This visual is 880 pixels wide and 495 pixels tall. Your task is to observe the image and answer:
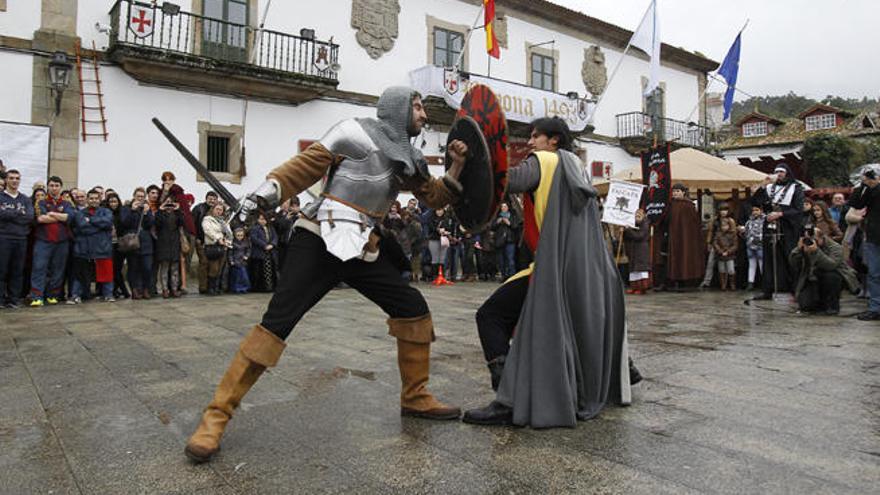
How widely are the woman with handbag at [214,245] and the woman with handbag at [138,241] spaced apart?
793mm

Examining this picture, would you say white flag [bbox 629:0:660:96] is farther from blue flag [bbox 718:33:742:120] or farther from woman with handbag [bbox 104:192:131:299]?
woman with handbag [bbox 104:192:131:299]

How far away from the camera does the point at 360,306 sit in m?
7.91

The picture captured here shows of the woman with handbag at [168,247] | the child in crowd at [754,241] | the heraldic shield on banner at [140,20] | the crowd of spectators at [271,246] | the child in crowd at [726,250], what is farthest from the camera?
the heraldic shield on banner at [140,20]

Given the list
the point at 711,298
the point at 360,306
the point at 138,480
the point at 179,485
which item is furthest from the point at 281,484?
the point at 711,298

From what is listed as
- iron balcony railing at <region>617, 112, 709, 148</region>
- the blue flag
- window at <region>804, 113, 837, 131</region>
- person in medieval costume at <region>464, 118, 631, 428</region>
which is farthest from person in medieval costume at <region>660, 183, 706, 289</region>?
window at <region>804, 113, 837, 131</region>

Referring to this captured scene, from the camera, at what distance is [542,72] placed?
771 inches

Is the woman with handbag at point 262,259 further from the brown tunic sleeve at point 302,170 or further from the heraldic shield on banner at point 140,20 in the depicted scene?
the brown tunic sleeve at point 302,170

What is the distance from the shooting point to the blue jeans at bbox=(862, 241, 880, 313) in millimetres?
6562

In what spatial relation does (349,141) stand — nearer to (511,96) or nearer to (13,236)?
(13,236)

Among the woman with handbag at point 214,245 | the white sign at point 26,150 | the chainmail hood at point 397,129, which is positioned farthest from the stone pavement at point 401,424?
the white sign at point 26,150

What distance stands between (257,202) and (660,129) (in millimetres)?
22749

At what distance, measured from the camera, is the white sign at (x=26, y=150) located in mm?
10930

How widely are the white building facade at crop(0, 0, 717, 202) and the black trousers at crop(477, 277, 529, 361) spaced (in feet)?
19.4

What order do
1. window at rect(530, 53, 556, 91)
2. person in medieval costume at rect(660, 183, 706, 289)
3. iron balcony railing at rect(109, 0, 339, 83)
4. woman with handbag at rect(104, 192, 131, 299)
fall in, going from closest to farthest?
woman with handbag at rect(104, 192, 131, 299) → person in medieval costume at rect(660, 183, 706, 289) → iron balcony railing at rect(109, 0, 339, 83) → window at rect(530, 53, 556, 91)
